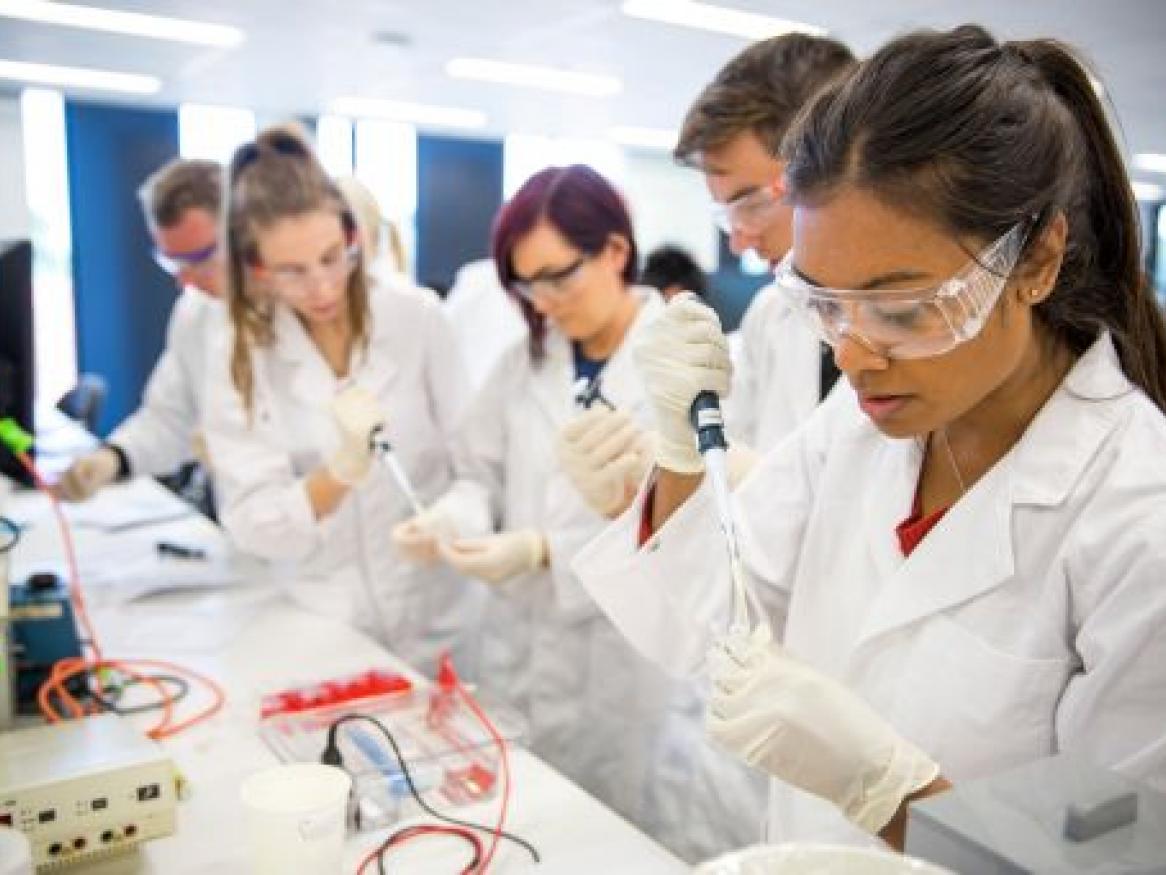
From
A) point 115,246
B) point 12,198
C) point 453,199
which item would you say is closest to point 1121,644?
point 12,198

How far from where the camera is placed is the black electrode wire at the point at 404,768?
1242 mm

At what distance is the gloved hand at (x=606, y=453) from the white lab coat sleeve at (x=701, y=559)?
307 mm

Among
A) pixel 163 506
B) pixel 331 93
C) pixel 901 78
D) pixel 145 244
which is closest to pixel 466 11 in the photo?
pixel 331 93

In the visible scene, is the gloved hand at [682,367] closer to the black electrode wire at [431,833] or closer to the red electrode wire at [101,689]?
the black electrode wire at [431,833]

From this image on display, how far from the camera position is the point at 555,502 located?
204 centimetres

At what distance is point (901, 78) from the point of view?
37.3 inches

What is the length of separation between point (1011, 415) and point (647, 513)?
50cm

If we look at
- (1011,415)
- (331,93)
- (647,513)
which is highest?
(331,93)

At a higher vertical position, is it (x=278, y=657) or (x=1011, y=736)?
(x=1011, y=736)

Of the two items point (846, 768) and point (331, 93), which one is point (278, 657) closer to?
point (846, 768)

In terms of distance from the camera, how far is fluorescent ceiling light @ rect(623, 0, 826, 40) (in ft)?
17.6

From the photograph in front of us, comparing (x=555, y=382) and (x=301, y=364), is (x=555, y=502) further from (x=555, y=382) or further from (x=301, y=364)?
(x=301, y=364)

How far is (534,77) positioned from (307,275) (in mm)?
5825

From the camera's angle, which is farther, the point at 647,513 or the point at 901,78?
the point at 647,513
